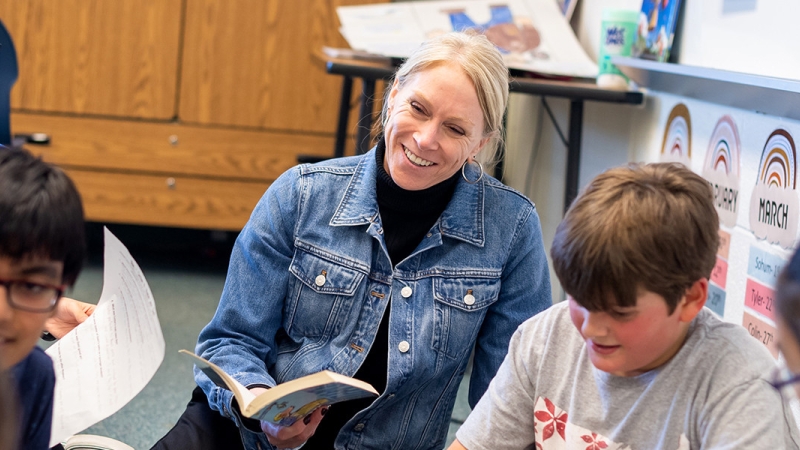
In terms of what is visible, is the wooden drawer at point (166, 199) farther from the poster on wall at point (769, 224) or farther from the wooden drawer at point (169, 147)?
the poster on wall at point (769, 224)

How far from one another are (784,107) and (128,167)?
2.26m

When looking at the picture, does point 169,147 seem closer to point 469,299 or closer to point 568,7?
point 568,7

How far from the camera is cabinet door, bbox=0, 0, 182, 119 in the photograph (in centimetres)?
285

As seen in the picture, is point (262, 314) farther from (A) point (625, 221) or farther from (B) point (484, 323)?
(A) point (625, 221)

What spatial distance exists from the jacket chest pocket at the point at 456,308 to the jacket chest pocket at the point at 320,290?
0.12 metres

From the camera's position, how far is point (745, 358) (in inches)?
34.6

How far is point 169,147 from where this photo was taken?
2975 mm

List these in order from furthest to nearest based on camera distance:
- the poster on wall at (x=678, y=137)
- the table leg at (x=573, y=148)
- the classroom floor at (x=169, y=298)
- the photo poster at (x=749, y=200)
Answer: the table leg at (x=573, y=148) < the classroom floor at (x=169, y=298) < the poster on wall at (x=678, y=137) < the photo poster at (x=749, y=200)

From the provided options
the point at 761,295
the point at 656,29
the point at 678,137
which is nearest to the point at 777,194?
the point at 761,295

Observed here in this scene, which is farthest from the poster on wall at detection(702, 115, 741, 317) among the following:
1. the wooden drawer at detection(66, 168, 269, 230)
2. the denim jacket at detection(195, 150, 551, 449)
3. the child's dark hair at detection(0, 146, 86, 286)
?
the wooden drawer at detection(66, 168, 269, 230)

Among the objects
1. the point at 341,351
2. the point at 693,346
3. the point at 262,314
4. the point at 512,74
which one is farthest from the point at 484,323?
the point at 512,74

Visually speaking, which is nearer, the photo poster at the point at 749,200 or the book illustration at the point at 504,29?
the photo poster at the point at 749,200

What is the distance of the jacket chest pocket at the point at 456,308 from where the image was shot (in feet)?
4.14

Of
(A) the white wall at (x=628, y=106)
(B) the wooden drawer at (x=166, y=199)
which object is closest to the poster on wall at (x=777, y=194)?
(A) the white wall at (x=628, y=106)
